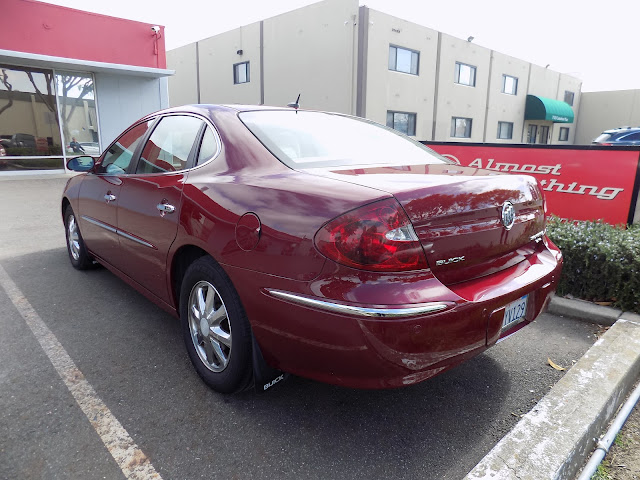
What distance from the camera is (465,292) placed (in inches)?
78.4

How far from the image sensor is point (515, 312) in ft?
7.36

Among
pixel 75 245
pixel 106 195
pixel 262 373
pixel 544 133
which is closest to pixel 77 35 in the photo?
pixel 75 245

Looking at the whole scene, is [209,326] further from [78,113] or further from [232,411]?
[78,113]

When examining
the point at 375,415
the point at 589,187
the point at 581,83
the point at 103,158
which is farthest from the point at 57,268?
the point at 581,83

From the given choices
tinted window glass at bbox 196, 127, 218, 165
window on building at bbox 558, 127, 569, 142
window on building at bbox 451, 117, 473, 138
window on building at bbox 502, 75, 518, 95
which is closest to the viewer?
tinted window glass at bbox 196, 127, 218, 165

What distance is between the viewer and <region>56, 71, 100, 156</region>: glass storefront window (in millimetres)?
13262

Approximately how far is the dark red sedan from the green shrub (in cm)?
127

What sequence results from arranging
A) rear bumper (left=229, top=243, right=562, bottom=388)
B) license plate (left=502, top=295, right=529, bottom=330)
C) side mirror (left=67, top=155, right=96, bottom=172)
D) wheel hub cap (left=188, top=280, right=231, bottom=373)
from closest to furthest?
1. rear bumper (left=229, top=243, right=562, bottom=388)
2. license plate (left=502, top=295, right=529, bottom=330)
3. wheel hub cap (left=188, top=280, right=231, bottom=373)
4. side mirror (left=67, top=155, right=96, bottom=172)

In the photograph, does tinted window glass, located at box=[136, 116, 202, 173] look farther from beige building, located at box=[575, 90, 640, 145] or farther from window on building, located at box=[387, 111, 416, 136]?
beige building, located at box=[575, 90, 640, 145]

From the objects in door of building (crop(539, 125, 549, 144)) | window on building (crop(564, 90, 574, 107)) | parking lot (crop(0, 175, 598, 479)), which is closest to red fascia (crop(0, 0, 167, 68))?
parking lot (crop(0, 175, 598, 479))

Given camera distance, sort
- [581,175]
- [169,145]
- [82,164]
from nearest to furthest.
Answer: [169,145]
[82,164]
[581,175]

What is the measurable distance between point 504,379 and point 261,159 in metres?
1.95

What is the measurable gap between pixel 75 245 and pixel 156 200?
2.35 m

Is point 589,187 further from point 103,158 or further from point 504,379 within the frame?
point 103,158
